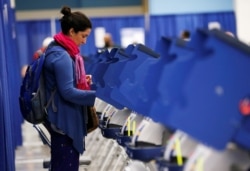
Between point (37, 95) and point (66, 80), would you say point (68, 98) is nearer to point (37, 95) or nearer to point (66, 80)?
point (66, 80)

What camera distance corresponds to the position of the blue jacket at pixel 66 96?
4.23m

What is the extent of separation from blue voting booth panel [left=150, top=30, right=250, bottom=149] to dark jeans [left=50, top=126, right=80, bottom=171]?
1881 mm

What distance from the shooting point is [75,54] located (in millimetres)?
4430

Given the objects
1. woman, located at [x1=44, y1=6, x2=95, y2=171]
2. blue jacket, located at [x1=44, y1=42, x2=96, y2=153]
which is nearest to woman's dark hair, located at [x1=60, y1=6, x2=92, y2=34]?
woman, located at [x1=44, y1=6, x2=95, y2=171]

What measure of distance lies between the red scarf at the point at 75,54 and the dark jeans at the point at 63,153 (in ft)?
1.27

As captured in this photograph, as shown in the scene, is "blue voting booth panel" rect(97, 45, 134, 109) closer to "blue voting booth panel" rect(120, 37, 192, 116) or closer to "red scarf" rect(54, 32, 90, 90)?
"red scarf" rect(54, 32, 90, 90)

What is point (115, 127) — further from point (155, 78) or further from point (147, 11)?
point (147, 11)

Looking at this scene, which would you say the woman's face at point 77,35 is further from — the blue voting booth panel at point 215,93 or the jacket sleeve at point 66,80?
the blue voting booth panel at point 215,93

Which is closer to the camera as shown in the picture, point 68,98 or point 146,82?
point 146,82

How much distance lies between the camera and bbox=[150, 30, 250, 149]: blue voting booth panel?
259 centimetres

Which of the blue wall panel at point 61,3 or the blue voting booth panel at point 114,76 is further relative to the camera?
the blue wall panel at point 61,3

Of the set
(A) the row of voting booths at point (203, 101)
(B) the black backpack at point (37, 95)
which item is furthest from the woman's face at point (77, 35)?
(A) the row of voting booths at point (203, 101)

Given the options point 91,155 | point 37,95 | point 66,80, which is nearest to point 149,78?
point 66,80

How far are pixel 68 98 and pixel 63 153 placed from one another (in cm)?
43
